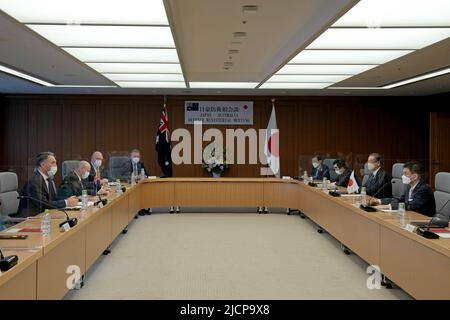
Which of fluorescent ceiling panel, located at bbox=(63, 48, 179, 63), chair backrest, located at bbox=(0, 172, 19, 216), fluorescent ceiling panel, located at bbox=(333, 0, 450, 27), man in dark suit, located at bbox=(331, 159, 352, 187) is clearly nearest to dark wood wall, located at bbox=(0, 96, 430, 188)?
man in dark suit, located at bbox=(331, 159, 352, 187)

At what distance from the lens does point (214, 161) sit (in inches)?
443

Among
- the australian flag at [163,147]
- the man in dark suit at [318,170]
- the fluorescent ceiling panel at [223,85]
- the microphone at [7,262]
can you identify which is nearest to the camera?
the microphone at [7,262]

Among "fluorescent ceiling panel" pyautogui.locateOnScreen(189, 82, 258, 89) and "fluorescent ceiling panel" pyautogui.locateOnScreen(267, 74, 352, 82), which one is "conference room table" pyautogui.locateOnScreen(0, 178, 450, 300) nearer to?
"fluorescent ceiling panel" pyautogui.locateOnScreen(267, 74, 352, 82)

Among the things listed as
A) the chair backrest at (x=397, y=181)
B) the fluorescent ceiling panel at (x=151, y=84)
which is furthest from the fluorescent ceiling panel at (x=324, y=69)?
the fluorescent ceiling panel at (x=151, y=84)

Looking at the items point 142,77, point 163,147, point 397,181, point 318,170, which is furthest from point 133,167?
point 397,181

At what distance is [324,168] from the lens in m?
8.70

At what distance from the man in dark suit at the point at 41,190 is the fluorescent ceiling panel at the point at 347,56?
131 inches

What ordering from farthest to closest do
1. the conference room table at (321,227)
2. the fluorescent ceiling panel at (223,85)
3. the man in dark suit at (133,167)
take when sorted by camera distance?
the fluorescent ceiling panel at (223,85) → the man in dark suit at (133,167) → the conference room table at (321,227)

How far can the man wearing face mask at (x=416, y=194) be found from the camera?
473cm

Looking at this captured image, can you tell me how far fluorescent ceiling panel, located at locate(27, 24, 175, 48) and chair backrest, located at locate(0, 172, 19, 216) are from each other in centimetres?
162

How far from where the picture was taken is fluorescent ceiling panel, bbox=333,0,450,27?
371 centimetres

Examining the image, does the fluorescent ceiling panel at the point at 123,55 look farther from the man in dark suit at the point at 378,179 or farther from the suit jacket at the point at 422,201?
the suit jacket at the point at 422,201

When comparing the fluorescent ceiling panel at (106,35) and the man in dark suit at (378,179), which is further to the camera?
the man in dark suit at (378,179)

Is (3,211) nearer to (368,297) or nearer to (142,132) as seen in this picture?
(368,297)
